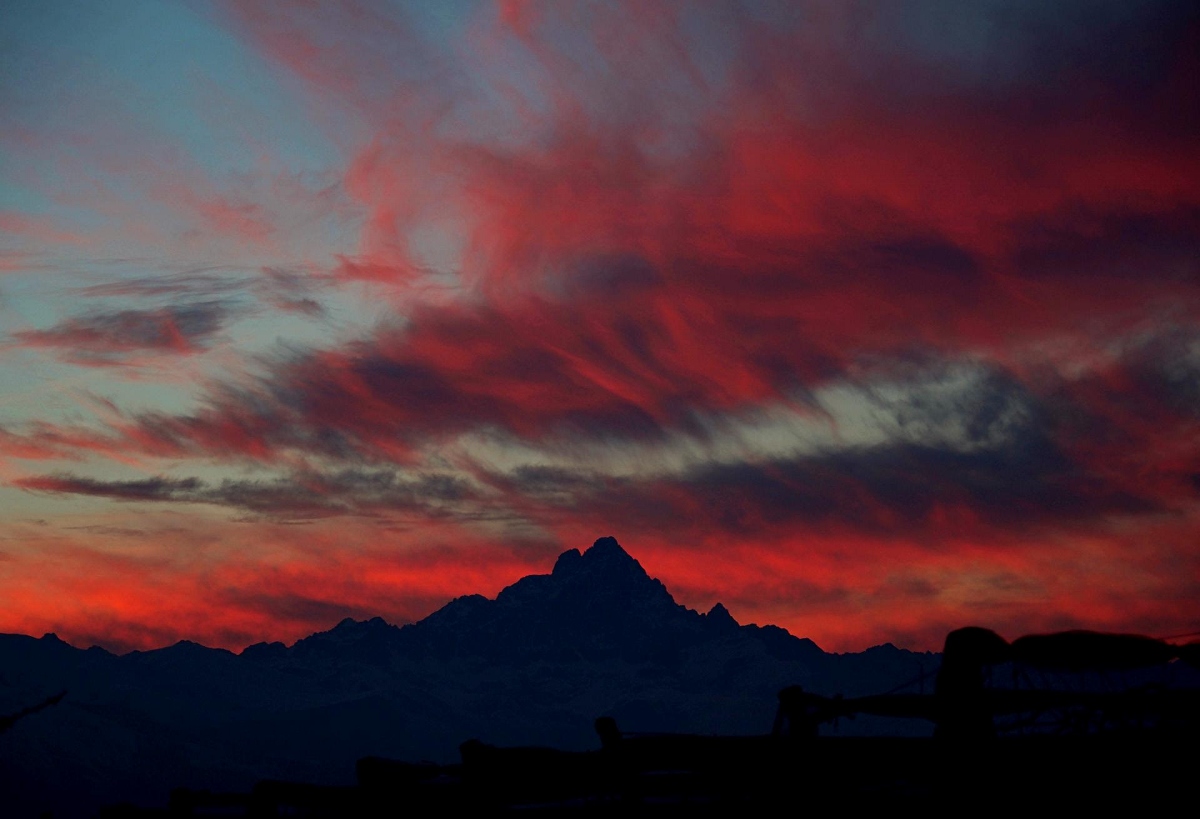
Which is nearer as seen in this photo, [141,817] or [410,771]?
[410,771]

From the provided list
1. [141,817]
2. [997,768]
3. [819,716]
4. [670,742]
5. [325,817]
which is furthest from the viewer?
[141,817]

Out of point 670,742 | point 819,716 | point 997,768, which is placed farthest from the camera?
point 819,716

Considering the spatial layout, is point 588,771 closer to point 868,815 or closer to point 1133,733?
point 868,815

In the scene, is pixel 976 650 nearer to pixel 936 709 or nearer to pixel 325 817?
pixel 936 709

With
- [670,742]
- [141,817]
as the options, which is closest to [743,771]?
[670,742]

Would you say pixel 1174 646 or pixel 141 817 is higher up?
pixel 1174 646

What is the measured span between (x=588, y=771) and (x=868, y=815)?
2.32 meters

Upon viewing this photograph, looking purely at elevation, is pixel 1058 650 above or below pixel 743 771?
above

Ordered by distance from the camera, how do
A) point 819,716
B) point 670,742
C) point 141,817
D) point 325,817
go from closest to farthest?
point 670,742
point 819,716
point 325,817
point 141,817

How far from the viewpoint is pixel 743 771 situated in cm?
909

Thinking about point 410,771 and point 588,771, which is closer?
point 588,771

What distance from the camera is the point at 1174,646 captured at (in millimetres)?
10625

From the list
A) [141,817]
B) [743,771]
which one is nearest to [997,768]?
[743,771]

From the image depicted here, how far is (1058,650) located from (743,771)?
3.48m
